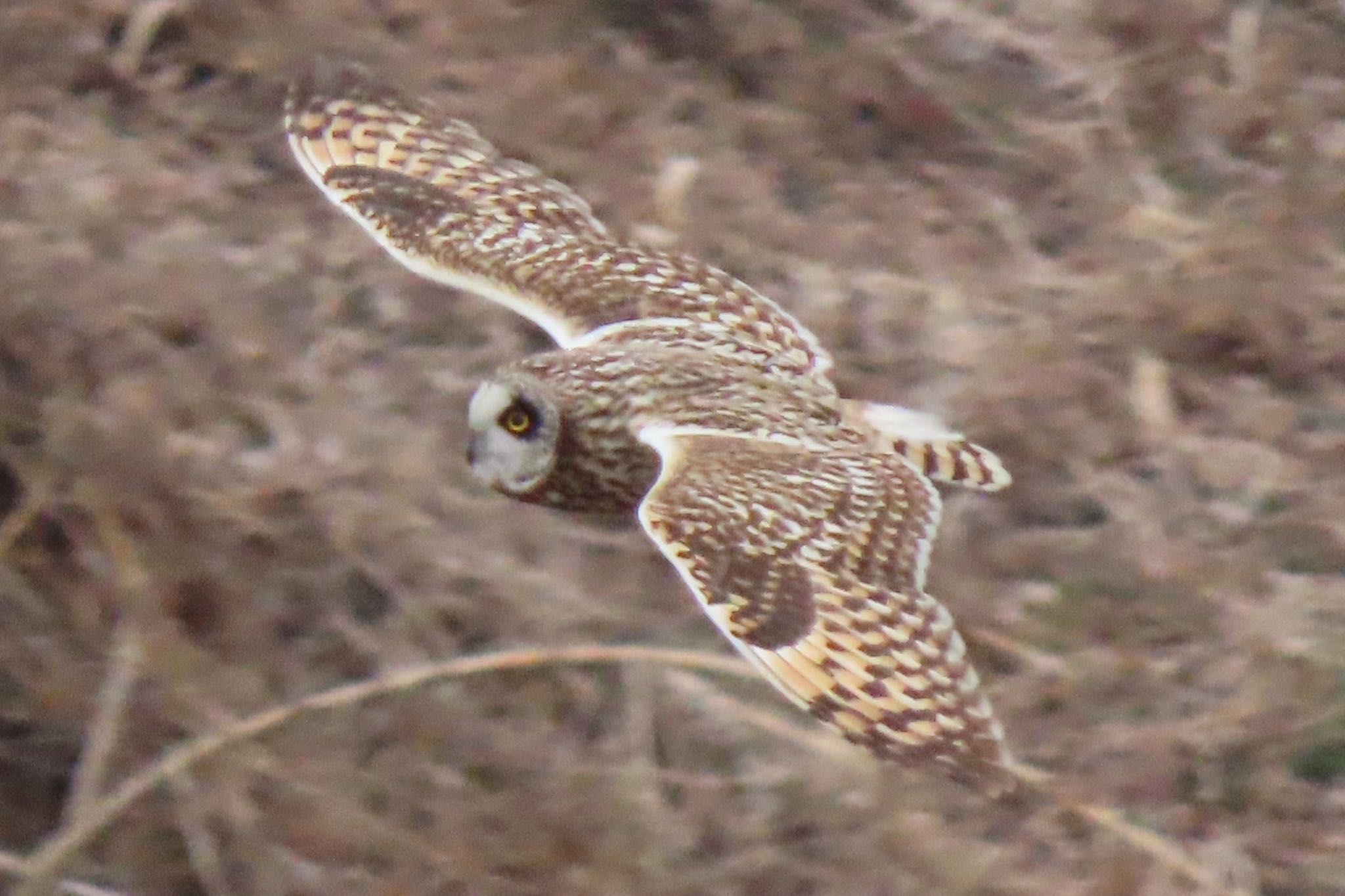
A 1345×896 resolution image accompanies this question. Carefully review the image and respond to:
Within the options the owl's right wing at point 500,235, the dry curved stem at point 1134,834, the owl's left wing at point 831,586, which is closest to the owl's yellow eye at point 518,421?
the owl's left wing at point 831,586

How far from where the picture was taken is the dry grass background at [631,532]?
15.4ft

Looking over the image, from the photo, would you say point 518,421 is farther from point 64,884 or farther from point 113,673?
point 113,673

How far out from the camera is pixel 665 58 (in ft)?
21.9

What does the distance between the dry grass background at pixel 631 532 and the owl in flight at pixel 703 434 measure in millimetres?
918

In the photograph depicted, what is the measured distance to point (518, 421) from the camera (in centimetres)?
369

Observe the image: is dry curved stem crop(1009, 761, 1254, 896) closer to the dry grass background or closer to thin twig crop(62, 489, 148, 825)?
the dry grass background

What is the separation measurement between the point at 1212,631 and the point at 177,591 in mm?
1985

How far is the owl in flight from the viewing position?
3.26 metres

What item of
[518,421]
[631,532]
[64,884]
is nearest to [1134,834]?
[631,532]

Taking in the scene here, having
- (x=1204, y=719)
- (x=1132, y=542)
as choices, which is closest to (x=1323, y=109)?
(x=1132, y=542)

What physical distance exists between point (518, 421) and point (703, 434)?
271 millimetres

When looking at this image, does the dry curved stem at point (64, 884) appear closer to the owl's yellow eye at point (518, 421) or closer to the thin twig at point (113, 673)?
the thin twig at point (113, 673)

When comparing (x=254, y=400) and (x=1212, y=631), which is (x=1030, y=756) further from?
(x=254, y=400)

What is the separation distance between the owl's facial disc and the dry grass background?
1099 millimetres
